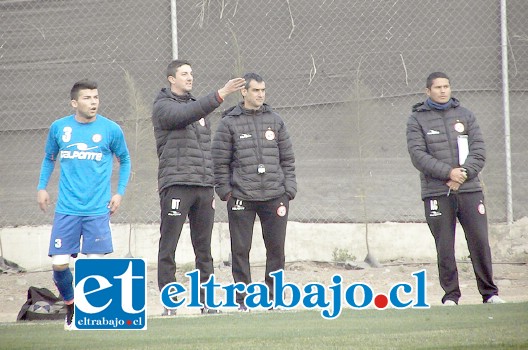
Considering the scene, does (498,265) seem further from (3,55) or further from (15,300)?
(3,55)

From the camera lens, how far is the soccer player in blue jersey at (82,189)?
9125 millimetres

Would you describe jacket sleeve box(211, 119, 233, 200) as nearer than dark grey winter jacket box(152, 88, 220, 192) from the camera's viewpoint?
No

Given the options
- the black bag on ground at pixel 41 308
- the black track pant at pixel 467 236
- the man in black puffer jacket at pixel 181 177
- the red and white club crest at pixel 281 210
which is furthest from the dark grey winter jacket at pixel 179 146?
the black track pant at pixel 467 236

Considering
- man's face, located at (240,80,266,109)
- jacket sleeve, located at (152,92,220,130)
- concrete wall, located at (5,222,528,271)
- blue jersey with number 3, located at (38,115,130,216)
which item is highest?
man's face, located at (240,80,266,109)

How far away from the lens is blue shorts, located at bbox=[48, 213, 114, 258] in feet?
29.9

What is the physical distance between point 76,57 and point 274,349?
665cm

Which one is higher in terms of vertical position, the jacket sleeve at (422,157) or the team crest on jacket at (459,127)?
the team crest on jacket at (459,127)

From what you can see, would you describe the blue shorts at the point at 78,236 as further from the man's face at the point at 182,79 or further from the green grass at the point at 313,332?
the man's face at the point at 182,79

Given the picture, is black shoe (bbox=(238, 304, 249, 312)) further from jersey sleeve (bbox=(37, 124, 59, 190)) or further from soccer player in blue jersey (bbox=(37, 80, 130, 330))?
jersey sleeve (bbox=(37, 124, 59, 190))

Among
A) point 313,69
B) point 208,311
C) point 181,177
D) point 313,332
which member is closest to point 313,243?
point 313,69

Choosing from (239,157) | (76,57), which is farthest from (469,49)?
(76,57)

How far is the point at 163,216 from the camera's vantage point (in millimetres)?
9930

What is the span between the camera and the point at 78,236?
30.2 feet

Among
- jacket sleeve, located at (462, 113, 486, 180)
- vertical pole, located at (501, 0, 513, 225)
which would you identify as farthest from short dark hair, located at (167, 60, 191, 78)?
vertical pole, located at (501, 0, 513, 225)
